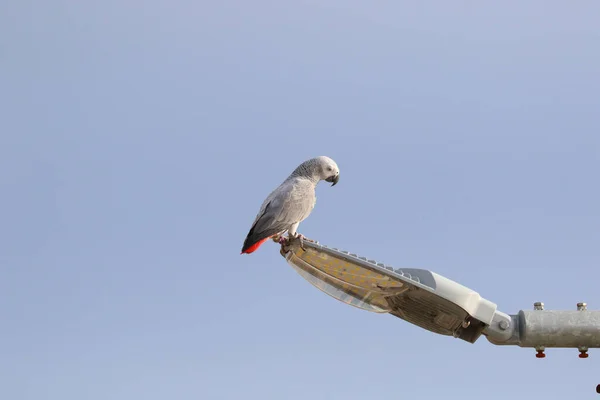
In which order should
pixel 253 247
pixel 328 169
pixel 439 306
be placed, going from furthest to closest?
1. pixel 328 169
2. pixel 253 247
3. pixel 439 306

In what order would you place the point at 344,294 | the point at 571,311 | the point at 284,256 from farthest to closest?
1. the point at 284,256
2. the point at 344,294
3. the point at 571,311

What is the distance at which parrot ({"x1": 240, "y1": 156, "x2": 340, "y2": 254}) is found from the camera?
1020 cm

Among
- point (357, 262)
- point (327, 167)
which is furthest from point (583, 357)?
point (327, 167)

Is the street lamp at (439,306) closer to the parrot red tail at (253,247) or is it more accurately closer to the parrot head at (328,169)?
the parrot red tail at (253,247)

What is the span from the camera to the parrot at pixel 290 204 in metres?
10.2

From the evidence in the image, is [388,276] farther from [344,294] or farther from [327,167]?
[327,167]

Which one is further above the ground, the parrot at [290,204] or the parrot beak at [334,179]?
the parrot beak at [334,179]

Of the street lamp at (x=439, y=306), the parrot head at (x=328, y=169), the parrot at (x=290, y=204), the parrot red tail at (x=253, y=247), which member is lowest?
the street lamp at (x=439, y=306)

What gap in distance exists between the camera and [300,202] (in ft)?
35.3

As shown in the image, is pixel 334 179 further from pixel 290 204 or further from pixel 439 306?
pixel 439 306

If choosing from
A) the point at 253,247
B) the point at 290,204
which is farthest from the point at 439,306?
the point at 290,204

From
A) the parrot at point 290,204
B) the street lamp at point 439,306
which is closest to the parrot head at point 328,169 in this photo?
the parrot at point 290,204

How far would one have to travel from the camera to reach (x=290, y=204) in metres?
10.6

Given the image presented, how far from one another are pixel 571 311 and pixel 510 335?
589 mm
